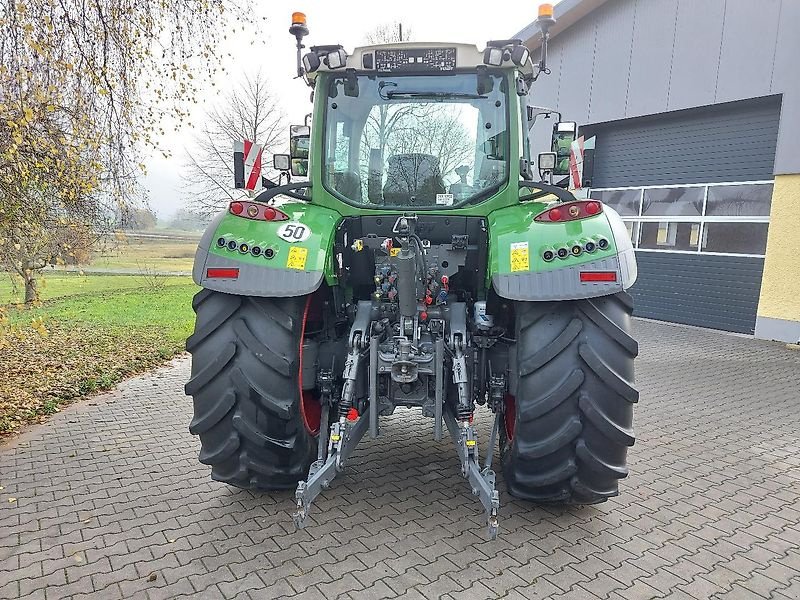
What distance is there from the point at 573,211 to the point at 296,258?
55.1 inches

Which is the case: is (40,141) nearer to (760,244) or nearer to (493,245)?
(493,245)

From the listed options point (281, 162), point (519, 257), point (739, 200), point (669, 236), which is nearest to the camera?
point (519, 257)

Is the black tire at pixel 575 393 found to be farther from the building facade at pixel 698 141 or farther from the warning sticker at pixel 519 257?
the building facade at pixel 698 141

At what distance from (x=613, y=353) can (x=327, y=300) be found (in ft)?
5.40

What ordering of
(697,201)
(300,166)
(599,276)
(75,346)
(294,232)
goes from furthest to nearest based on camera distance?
1. (697,201)
2. (75,346)
3. (300,166)
4. (294,232)
5. (599,276)

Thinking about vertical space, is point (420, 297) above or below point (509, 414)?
above

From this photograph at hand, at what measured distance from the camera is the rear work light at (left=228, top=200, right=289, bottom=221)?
3.05m

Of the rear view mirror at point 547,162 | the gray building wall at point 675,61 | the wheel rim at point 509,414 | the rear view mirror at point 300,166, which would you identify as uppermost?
the gray building wall at point 675,61

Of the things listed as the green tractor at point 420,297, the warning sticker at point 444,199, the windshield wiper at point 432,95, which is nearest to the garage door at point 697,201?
the green tractor at point 420,297

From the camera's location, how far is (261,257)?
2.87m

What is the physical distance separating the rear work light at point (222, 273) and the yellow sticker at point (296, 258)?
10.5 inches

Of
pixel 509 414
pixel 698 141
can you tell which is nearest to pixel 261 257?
pixel 509 414

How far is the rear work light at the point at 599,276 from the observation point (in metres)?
2.69

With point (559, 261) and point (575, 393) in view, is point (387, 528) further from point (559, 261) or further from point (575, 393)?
point (559, 261)
